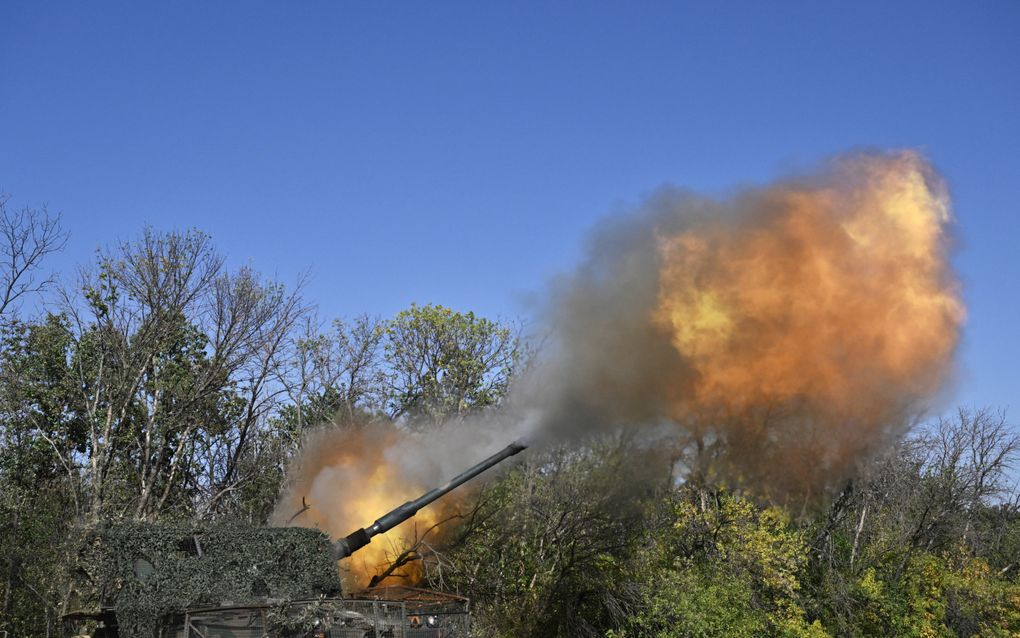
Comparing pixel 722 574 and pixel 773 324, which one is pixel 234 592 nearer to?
pixel 773 324

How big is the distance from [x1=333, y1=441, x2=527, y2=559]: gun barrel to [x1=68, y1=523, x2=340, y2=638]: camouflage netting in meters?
0.98

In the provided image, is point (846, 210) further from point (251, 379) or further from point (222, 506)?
point (222, 506)

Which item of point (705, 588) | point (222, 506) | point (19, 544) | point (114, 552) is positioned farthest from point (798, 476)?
point (222, 506)

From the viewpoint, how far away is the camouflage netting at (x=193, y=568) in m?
16.0

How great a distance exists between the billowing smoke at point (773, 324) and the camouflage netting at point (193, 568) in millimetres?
5600

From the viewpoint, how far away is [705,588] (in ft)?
82.1

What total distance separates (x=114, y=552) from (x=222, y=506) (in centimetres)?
2563

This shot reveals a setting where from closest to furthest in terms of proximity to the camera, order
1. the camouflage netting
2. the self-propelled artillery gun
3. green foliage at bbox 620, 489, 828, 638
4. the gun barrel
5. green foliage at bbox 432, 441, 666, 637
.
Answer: the self-propelled artillery gun → the camouflage netting → the gun barrel → green foliage at bbox 620, 489, 828, 638 → green foliage at bbox 432, 441, 666, 637

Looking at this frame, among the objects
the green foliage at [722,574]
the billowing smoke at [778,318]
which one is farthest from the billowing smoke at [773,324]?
the green foliage at [722,574]

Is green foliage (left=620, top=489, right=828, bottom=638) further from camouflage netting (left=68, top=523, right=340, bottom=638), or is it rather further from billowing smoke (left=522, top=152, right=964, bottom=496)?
camouflage netting (left=68, top=523, right=340, bottom=638)

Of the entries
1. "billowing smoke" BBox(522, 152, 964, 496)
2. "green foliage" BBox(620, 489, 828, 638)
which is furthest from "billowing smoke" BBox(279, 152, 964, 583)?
"green foliage" BBox(620, 489, 828, 638)

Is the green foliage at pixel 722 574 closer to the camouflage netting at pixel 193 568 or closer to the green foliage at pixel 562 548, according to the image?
the green foliage at pixel 562 548

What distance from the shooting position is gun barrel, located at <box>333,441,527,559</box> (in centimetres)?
1856

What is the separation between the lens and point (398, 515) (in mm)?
19172
